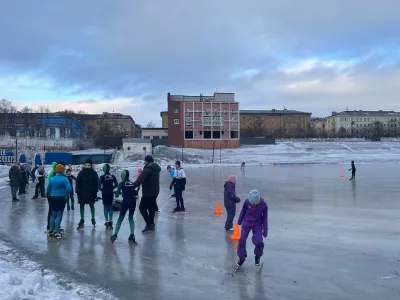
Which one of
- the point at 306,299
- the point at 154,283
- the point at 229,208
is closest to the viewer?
the point at 306,299

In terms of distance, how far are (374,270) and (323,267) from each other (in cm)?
81

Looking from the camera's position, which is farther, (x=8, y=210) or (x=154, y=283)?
(x=8, y=210)

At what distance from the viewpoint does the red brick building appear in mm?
84312

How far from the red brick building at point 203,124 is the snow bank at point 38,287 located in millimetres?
77165

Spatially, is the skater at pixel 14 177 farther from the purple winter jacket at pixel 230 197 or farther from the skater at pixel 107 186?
the purple winter jacket at pixel 230 197

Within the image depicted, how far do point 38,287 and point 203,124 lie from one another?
79.9 m

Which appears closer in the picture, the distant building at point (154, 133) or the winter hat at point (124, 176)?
the winter hat at point (124, 176)

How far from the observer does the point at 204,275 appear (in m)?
6.77

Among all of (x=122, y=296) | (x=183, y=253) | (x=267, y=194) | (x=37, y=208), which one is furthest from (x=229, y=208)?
(x=267, y=194)

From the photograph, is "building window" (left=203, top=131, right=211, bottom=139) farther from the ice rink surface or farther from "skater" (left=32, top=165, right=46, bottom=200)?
the ice rink surface

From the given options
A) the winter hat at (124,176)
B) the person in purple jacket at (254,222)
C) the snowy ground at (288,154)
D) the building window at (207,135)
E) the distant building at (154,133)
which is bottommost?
the snowy ground at (288,154)

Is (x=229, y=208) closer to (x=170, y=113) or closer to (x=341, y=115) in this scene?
(x=170, y=113)

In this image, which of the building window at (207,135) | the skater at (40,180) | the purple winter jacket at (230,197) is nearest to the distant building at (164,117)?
the building window at (207,135)

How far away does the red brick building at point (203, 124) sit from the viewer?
84.3 m
